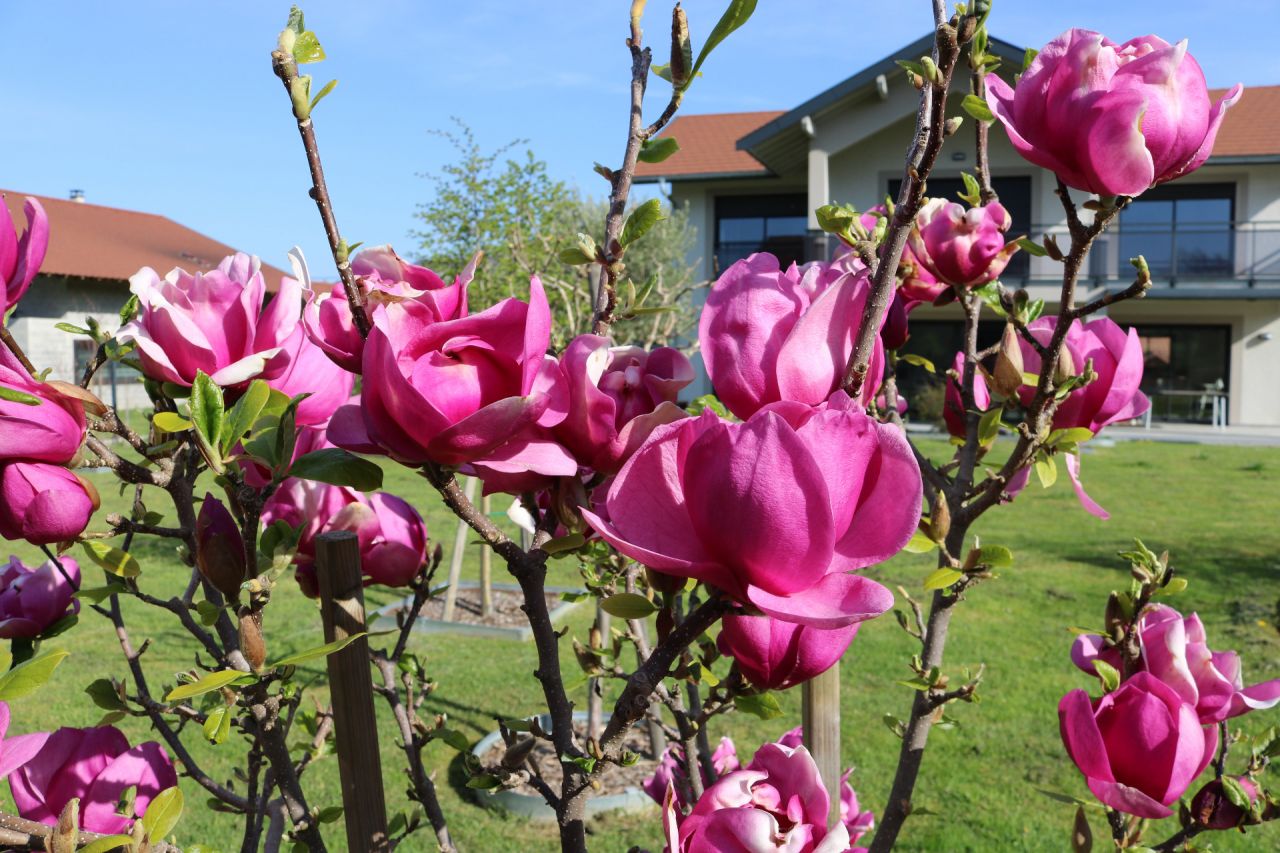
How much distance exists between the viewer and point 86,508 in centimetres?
75

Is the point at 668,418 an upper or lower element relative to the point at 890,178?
lower

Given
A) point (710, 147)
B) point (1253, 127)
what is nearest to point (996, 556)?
point (710, 147)

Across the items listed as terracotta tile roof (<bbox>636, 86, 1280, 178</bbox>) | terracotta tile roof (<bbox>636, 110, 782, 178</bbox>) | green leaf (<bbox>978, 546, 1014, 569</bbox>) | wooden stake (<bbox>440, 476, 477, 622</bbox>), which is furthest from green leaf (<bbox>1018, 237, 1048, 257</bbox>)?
terracotta tile roof (<bbox>636, 110, 782, 178</bbox>)

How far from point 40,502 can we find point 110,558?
20 cm

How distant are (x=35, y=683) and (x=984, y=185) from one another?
118 centimetres

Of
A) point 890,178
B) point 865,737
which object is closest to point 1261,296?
point 890,178

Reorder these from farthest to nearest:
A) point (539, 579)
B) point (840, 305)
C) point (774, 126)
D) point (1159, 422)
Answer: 1. point (1159, 422)
2. point (774, 126)
3. point (539, 579)
4. point (840, 305)

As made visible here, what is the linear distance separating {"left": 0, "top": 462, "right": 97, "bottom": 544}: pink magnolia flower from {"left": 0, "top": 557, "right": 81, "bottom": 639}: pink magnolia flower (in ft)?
1.02

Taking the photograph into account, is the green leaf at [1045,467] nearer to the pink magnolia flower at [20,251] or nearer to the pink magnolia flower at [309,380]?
the pink magnolia flower at [309,380]

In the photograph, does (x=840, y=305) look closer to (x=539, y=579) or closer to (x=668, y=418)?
Result: (x=668, y=418)

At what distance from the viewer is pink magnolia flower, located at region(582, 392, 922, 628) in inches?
20.7

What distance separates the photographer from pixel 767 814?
76 cm

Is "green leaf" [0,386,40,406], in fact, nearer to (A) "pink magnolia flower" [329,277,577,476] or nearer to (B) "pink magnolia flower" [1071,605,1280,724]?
(A) "pink magnolia flower" [329,277,577,476]

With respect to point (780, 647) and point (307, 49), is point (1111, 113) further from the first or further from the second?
point (307, 49)
